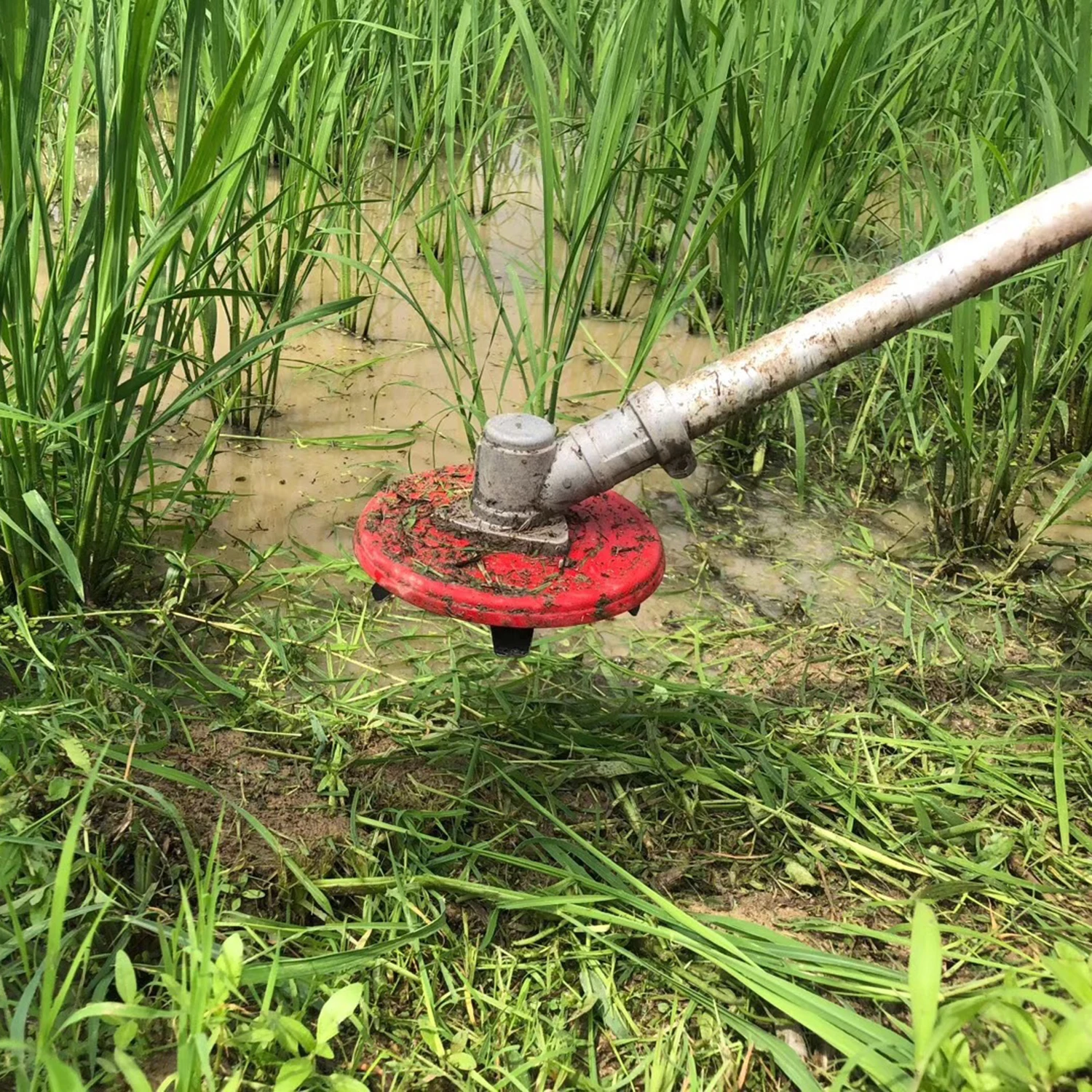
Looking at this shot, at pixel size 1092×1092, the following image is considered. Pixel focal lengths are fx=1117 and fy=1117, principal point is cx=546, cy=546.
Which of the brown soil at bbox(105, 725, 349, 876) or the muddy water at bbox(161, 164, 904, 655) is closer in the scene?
the brown soil at bbox(105, 725, 349, 876)

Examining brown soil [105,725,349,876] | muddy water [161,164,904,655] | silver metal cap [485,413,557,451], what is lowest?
muddy water [161,164,904,655]

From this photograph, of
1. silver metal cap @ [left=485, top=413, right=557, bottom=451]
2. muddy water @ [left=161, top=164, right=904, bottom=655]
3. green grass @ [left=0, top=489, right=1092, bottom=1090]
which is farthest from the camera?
muddy water @ [left=161, top=164, right=904, bottom=655]

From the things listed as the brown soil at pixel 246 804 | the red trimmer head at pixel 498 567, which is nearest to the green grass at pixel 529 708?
the brown soil at pixel 246 804

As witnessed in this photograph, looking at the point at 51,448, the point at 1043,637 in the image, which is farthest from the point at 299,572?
the point at 1043,637

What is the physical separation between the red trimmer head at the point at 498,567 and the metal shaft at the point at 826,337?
7 cm

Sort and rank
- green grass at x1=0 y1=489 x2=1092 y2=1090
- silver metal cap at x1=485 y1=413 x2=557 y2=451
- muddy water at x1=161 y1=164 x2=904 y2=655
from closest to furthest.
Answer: green grass at x1=0 y1=489 x2=1092 y2=1090 < silver metal cap at x1=485 y1=413 x2=557 y2=451 < muddy water at x1=161 y1=164 x2=904 y2=655

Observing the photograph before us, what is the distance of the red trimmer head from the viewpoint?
3.30ft

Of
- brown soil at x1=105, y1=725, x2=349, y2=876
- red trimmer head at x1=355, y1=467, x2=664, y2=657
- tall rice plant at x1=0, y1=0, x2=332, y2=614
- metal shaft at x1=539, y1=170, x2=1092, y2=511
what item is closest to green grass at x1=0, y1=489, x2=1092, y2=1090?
brown soil at x1=105, y1=725, x2=349, y2=876

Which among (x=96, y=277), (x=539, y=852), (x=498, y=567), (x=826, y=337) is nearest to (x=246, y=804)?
(x=539, y=852)

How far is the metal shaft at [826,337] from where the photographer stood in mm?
983

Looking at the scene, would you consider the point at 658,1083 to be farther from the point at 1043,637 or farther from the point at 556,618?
the point at 1043,637

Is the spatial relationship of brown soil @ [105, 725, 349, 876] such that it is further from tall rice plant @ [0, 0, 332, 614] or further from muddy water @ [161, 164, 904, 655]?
muddy water @ [161, 164, 904, 655]

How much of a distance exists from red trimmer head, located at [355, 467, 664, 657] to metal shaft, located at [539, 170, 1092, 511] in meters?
0.07

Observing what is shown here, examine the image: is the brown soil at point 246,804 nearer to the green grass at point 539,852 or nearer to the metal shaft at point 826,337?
the green grass at point 539,852
